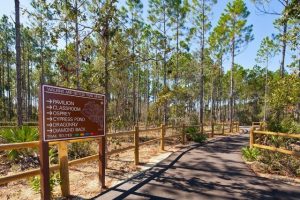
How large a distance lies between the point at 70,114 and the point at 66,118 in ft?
0.61

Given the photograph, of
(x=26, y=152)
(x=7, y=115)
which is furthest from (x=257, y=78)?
Answer: (x=26, y=152)

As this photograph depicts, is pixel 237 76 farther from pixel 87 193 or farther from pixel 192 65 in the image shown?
pixel 87 193

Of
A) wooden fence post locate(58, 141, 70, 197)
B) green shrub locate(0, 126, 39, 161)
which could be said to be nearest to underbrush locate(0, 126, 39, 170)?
green shrub locate(0, 126, 39, 161)

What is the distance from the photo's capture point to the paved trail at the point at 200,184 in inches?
263

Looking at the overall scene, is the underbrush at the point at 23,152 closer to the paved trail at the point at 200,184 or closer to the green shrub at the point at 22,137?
the green shrub at the point at 22,137

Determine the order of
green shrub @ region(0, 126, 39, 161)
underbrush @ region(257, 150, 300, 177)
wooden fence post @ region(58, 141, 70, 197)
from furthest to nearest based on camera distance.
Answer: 1. green shrub @ region(0, 126, 39, 161)
2. underbrush @ region(257, 150, 300, 177)
3. wooden fence post @ region(58, 141, 70, 197)

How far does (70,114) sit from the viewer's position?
240 inches

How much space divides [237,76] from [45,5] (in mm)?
47060

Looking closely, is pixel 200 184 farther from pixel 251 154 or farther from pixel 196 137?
pixel 196 137

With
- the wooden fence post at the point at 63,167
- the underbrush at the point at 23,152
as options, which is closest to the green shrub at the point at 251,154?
the wooden fence post at the point at 63,167

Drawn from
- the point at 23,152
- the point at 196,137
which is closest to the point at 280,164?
the point at 23,152

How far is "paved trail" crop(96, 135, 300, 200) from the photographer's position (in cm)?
668

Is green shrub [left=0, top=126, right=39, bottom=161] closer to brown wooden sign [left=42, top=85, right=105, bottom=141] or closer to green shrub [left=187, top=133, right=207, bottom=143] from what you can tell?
brown wooden sign [left=42, top=85, right=105, bottom=141]

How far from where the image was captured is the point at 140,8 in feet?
93.7
